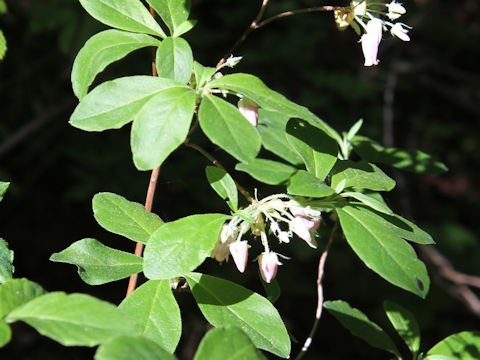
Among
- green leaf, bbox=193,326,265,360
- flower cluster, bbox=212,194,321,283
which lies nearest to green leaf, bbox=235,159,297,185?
flower cluster, bbox=212,194,321,283

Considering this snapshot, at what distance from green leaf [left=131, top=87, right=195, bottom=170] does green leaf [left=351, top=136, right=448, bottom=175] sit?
690 mm

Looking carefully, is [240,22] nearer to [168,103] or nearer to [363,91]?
[363,91]

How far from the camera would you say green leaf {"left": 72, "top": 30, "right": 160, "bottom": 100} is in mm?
1060

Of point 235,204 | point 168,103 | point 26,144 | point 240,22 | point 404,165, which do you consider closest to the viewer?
point 168,103

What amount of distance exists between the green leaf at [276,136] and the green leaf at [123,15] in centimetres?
38

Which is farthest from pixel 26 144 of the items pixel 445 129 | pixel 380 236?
pixel 445 129

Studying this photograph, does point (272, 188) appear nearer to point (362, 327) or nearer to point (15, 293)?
point (362, 327)

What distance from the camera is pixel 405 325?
143cm

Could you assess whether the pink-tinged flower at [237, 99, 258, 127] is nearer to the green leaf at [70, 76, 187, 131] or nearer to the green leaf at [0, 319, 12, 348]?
the green leaf at [70, 76, 187, 131]

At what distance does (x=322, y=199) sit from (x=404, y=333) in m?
0.45

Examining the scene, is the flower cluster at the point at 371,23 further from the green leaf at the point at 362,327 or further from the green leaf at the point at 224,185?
the green leaf at the point at 362,327

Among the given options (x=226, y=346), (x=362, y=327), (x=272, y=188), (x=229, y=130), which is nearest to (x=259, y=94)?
(x=229, y=130)

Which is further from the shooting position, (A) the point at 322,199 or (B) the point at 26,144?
(B) the point at 26,144

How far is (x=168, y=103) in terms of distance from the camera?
0.97 meters
